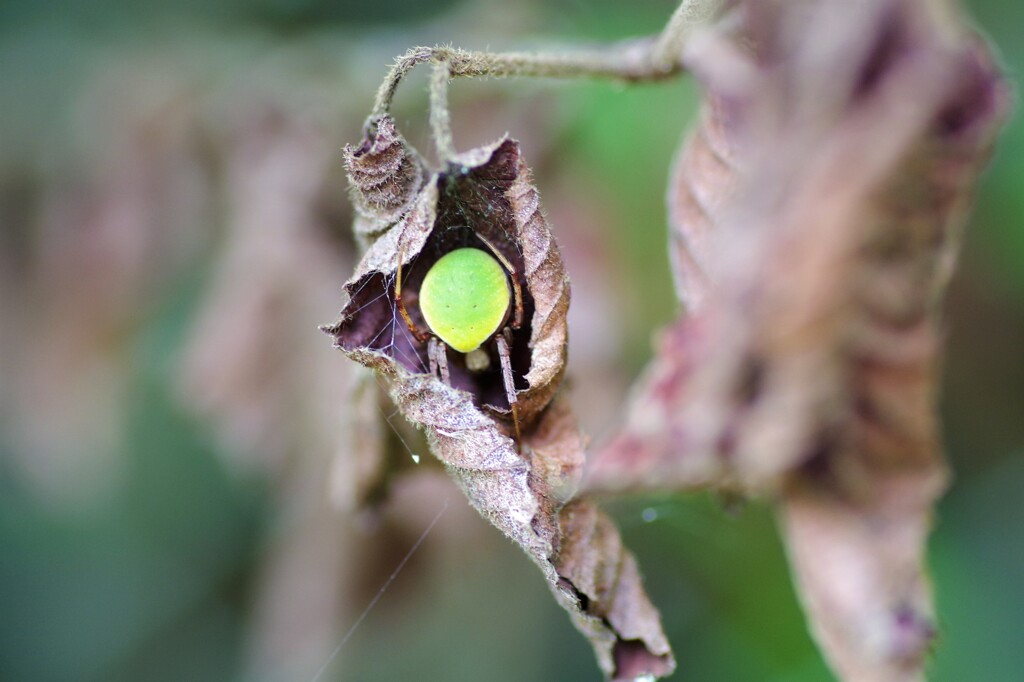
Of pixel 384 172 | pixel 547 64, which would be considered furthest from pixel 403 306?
pixel 547 64

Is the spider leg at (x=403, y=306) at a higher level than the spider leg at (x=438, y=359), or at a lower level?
higher

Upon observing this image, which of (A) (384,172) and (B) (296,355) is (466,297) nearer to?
(A) (384,172)

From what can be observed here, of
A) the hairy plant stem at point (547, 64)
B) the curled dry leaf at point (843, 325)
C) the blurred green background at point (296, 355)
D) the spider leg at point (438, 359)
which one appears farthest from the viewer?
the blurred green background at point (296, 355)

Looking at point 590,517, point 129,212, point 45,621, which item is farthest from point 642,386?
point 45,621

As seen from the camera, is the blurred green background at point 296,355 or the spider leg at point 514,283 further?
the blurred green background at point 296,355

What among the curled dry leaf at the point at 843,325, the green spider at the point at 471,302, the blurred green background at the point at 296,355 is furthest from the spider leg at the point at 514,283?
the blurred green background at the point at 296,355

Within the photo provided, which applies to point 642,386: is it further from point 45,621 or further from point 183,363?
point 45,621

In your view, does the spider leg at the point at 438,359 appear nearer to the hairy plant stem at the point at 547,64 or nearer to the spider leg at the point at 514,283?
the spider leg at the point at 514,283
